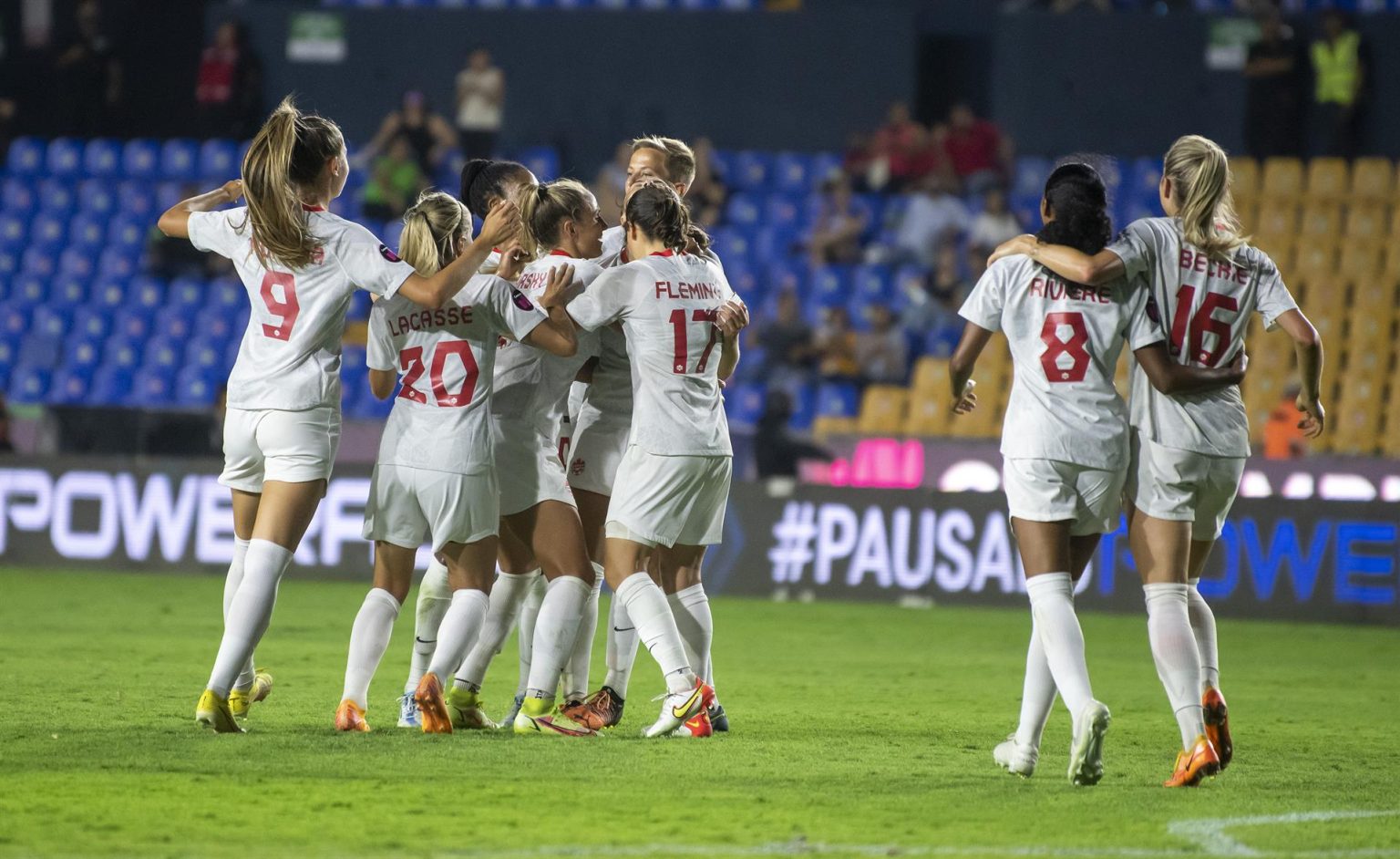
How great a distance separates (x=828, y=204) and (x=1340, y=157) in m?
4.84

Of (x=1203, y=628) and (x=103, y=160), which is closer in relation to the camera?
(x=1203, y=628)

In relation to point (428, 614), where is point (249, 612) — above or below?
above

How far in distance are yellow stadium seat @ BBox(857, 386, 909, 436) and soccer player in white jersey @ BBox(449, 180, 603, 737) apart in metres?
8.62

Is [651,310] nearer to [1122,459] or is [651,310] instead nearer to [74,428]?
[1122,459]

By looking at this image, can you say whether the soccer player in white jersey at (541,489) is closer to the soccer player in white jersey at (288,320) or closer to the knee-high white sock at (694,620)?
the knee-high white sock at (694,620)

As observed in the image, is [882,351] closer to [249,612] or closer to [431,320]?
[431,320]

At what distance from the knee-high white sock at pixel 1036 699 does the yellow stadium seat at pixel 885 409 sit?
9323mm

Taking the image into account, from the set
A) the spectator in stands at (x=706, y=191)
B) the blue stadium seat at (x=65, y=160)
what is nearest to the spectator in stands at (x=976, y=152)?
the spectator in stands at (x=706, y=191)

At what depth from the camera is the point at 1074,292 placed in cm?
575

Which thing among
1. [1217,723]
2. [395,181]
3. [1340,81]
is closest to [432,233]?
[1217,723]

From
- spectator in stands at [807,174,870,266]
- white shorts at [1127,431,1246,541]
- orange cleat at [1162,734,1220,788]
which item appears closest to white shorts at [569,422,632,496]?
white shorts at [1127,431,1246,541]

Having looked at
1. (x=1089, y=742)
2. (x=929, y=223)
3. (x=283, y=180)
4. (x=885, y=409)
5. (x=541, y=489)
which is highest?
(x=929, y=223)

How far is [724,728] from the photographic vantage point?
6.75 m

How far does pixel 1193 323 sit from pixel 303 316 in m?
2.95
